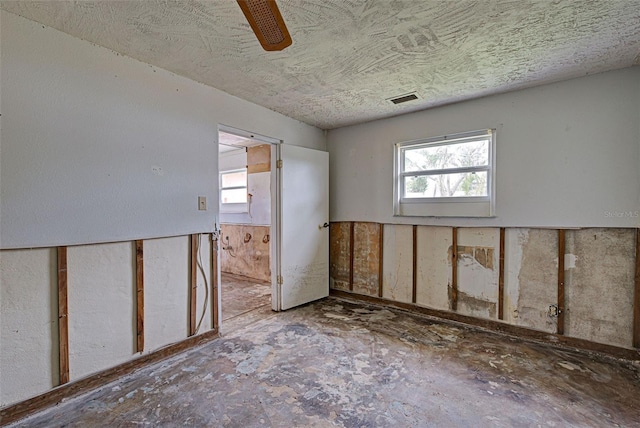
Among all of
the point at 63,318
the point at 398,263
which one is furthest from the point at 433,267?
the point at 63,318

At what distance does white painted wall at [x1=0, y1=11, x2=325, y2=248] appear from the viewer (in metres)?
1.71

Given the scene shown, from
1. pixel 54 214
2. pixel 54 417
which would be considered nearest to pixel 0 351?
pixel 54 417

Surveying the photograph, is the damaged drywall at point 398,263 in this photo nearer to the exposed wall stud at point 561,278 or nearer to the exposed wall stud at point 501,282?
the exposed wall stud at point 501,282

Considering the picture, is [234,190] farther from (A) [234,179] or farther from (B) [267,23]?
(B) [267,23]

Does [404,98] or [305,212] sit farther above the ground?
[404,98]

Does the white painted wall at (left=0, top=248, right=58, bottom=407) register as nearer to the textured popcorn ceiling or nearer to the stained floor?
the textured popcorn ceiling

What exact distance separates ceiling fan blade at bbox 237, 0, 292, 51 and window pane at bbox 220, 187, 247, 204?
141 inches

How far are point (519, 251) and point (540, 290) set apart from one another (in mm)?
395

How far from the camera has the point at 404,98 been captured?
119 inches

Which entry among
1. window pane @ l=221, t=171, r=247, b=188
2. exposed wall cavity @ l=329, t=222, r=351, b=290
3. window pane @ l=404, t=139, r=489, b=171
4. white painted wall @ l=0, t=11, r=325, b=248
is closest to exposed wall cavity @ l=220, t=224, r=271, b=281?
window pane @ l=221, t=171, r=247, b=188

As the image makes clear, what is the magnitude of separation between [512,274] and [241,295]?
3.41 m

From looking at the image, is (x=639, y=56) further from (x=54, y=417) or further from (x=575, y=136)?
(x=54, y=417)

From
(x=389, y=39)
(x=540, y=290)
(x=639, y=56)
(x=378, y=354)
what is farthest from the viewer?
(x=540, y=290)

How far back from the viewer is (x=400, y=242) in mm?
3609
